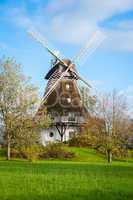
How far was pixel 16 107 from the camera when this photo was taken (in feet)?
163

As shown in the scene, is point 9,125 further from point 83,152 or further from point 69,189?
point 69,189

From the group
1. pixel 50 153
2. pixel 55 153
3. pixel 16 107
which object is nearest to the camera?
pixel 16 107

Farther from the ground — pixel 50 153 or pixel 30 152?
pixel 30 152

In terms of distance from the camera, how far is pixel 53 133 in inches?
3044

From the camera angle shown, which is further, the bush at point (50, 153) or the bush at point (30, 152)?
the bush at point (50, 153)

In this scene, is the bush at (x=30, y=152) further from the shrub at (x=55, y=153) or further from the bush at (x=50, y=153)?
the shrub at (x=55, y=153)

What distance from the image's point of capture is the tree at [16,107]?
48844mm

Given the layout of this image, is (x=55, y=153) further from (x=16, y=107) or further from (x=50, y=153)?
(x=16, y=107)

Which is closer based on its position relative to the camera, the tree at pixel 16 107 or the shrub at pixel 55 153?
the tree at pixel 16 107

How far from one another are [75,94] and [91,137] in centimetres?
1921

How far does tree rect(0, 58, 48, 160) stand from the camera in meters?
48.8

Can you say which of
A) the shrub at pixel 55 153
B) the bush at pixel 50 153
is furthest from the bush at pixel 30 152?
the shrub at pixel 55 153

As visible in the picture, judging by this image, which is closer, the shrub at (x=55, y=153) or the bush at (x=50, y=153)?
the bush at (x=50, y=153)

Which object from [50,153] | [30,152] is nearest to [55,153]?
[50,153]
